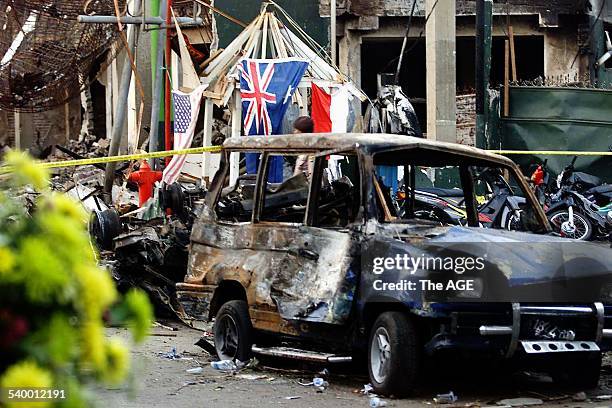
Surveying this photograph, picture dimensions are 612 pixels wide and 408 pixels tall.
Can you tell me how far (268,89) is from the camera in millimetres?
14523

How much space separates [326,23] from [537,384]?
46.3 ft

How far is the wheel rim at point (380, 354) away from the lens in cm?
748

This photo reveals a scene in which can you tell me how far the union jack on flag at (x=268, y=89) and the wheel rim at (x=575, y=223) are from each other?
3657mm

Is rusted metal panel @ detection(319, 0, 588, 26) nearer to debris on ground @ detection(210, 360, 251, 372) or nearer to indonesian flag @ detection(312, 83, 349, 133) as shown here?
indonesian flag @ detection(312, 83, 349, 133)

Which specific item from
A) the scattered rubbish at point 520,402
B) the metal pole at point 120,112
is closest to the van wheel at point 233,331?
the scattered rubbish at point 520,402

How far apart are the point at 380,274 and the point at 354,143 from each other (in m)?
1.04

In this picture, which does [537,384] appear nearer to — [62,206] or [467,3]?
[62,206]

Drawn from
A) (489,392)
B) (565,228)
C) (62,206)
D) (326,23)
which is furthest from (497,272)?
(326,23)

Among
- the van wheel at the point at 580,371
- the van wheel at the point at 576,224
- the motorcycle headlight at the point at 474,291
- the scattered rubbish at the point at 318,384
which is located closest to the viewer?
the motorcycle headlight at the point at 474,291

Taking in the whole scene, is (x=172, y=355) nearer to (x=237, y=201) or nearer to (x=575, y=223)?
(x=237, y=201)

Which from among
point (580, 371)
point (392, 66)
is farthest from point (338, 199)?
point (392, 66)

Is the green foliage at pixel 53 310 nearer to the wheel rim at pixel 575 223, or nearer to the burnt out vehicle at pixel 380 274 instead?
→ the burnt out vehicle at pixel 380 274

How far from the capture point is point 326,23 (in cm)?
2164

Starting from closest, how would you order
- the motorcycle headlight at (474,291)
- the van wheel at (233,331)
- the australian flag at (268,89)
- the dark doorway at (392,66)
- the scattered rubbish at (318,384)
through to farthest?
the motorcycle headlight at (474,291) < the scattered rubbish at (318,384) < the van wheel at (233,331) < the australian flag at (268,89) < the dark doorway at (392,66)
